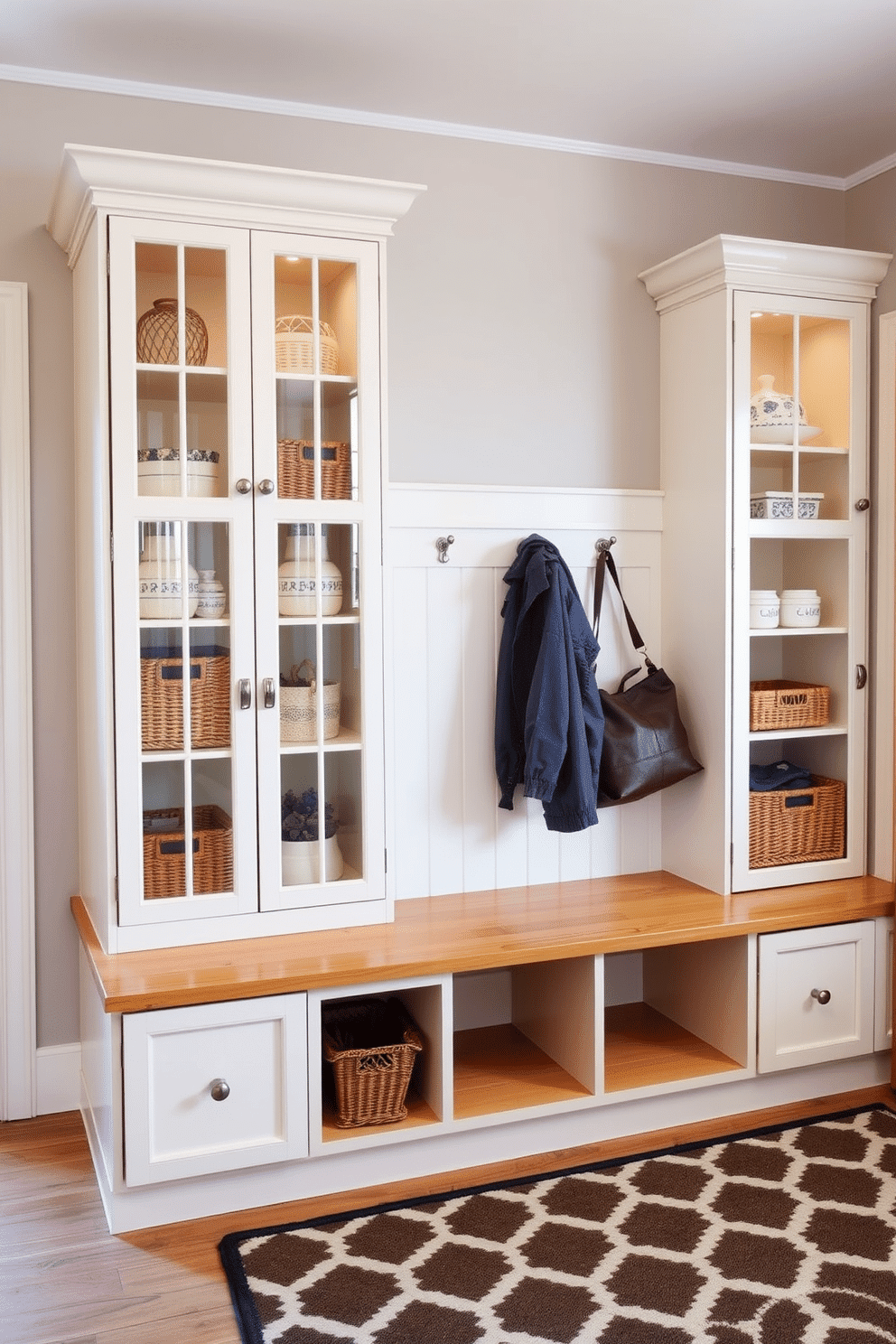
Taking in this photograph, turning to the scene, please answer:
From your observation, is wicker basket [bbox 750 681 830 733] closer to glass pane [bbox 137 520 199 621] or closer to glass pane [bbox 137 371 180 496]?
glass pane [bbox 137 520 199 621]

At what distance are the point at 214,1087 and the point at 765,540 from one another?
78.3 inches

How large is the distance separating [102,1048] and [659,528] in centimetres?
202

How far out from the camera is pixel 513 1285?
2.20 meters

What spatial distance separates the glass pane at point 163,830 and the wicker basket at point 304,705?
0.26m

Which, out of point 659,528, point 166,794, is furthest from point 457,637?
point 166,794

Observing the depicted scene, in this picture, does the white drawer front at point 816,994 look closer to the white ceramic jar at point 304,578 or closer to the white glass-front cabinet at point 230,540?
the white glass-front cabinet at point 230,540

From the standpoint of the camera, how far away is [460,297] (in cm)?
312

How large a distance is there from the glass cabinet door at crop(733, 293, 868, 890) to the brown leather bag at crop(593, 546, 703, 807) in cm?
16

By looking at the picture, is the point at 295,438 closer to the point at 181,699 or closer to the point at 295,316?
the point at 295,316

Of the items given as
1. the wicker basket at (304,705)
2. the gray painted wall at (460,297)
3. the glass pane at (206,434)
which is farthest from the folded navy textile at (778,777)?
the glass pane at (206,434)

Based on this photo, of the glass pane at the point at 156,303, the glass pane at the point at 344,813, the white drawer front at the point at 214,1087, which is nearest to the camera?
the white drawer front at the point at 214,1087

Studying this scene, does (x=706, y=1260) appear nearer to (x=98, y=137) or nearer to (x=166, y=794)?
(x=166, y=794)

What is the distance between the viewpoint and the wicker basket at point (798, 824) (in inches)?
124

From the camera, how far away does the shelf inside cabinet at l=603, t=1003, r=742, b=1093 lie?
2840 mm
